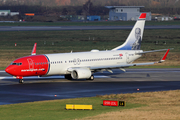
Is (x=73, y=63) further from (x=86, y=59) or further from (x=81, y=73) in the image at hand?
(x=81, y=73)

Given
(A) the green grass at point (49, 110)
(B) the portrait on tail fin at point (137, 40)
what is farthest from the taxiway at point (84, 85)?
(B) the portrait on tail fin at point (137, 40)

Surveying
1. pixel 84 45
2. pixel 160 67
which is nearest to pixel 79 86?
pixel 160 67

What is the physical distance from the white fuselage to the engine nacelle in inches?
47.4

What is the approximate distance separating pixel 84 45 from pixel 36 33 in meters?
37.1

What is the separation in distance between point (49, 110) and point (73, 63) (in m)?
20.9

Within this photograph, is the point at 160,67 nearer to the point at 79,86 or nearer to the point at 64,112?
the point at 79,86

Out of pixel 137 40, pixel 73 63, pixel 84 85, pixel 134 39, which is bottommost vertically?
pixel 84 85

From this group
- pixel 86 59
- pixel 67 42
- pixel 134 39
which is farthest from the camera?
pixel 67 42

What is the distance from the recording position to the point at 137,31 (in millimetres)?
58219

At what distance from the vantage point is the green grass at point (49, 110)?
27109 mm

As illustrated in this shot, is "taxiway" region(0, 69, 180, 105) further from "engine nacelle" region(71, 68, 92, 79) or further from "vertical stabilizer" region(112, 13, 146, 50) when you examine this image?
"vertical stabilizer" region(112, 13, 146, 50)

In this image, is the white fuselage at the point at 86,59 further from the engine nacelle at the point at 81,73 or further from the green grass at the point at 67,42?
the green grass at the point at 67,42

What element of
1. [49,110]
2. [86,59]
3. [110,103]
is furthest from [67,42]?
[49,110]

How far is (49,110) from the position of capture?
97.8ft
